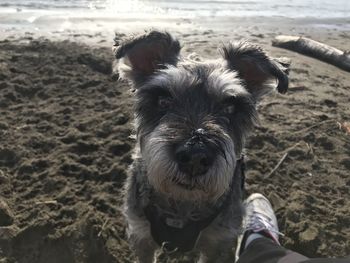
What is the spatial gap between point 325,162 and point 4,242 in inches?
159

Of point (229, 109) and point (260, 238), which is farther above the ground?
point (229, 109)

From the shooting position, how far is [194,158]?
350cm

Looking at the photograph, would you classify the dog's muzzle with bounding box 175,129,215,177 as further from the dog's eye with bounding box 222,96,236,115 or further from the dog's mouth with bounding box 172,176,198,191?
the dog's eye with bounding box 222,96,236,115

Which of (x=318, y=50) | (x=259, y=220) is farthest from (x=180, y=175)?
(x=318, y=50)

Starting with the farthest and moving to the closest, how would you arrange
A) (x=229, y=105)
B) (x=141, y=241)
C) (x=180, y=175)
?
(x=141, y=241)
(x=229, y=105)
(x=180, y=175)

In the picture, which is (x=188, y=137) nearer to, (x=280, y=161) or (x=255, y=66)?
(x=255, y=66)

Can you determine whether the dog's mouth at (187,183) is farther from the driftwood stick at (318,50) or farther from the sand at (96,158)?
the driftwood stick at (318,50)

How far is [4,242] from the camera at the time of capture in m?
4.93

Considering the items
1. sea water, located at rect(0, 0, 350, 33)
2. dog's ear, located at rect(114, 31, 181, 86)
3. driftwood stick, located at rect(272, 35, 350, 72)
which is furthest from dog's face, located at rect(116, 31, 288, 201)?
sea water, located at rect(0, 0, 350, 33)

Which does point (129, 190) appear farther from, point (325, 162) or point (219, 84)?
point (325, 162)

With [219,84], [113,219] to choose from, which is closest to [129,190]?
[113,219]

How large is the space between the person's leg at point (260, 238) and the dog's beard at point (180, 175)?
0.87 m

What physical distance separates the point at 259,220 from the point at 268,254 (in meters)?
1.12

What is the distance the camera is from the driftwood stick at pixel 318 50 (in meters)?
10.3
